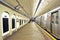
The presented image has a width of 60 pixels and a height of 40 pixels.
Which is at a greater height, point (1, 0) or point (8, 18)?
point (1, 0)

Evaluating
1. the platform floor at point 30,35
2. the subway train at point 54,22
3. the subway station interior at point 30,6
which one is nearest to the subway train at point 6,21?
the subway station interior at point 30,6

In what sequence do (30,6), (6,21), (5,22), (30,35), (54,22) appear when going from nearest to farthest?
(54,22) → (5,22) → (6,21) → (30,35) → (30,6)

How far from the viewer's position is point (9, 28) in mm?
10141

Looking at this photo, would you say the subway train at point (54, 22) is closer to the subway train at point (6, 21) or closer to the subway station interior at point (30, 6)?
the subway station interior at point (30, 6)

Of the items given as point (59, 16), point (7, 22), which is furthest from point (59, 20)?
point (7, 22)

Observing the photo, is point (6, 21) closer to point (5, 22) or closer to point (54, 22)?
point (5, 22)

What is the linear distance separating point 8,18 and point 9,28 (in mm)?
875


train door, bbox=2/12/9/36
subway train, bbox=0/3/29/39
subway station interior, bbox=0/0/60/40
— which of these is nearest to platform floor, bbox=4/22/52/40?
subway station interior, bbox=0/0/60/40

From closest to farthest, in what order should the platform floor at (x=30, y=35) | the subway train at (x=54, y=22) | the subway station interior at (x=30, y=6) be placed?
1. the subway train at (x=54, y=22)
2. the subway station interior at (x=30, y=6)
3. the platform floor at (x=30, y=35)

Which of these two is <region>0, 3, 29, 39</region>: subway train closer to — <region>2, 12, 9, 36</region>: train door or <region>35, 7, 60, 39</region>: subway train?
<region>2, 12, 9, 36</region>: train door

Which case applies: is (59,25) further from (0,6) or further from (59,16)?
(0,6)

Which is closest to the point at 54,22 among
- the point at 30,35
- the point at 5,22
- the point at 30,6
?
the point at 30,35

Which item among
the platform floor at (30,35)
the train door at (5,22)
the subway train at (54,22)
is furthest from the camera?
the train door at (5,22)

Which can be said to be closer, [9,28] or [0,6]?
[0,6]
